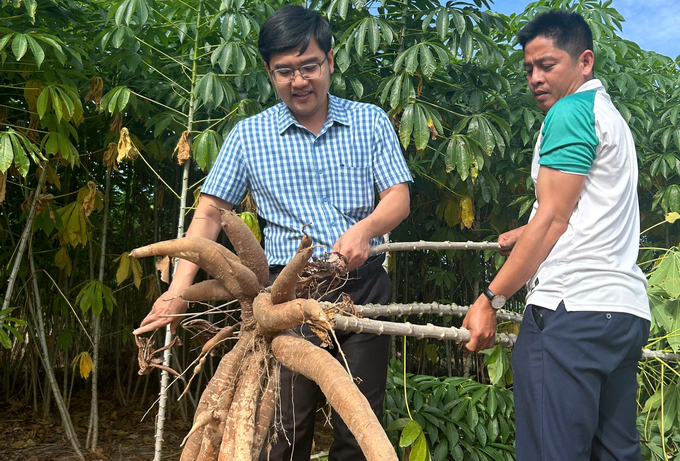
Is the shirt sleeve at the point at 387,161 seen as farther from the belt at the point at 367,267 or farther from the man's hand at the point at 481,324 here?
the man's hand at the point at 481,324

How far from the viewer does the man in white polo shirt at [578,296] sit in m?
1.35

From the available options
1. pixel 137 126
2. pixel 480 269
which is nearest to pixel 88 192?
pixel 137 126

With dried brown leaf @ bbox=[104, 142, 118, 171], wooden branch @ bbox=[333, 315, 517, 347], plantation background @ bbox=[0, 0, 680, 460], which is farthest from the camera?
dried brown leaf @ bbox=[104, 142, 118, 171]

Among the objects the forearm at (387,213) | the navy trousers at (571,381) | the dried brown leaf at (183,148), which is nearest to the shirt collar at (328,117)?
the forearm at (387,213)

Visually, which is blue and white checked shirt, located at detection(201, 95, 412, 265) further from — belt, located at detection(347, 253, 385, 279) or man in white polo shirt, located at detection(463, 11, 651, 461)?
man in white polo shirt, located at detection(463, 11, 651, 461)

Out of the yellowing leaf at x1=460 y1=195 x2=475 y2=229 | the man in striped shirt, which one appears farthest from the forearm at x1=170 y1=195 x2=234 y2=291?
the yellowing leaf at x1=460 y1=195 x2=475 y2=229

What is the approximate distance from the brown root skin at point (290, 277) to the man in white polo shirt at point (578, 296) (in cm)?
50

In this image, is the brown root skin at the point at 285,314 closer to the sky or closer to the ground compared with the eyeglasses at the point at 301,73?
closer to the ground

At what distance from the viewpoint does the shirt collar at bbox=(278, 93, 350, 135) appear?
1639 mm

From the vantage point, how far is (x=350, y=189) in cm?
162

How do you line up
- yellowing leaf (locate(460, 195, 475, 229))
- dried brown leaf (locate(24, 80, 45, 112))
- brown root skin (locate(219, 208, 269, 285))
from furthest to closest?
yellowing leaf (locate(460, 195, 475, 229)) → dried brown leaf (locate(24, 80, 45, 112)) → brown root skin (locate(219, 208, 269, 285))

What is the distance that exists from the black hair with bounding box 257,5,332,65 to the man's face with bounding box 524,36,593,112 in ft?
1.85

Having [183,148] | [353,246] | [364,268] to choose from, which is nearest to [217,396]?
[353,246]

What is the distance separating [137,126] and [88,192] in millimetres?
705
